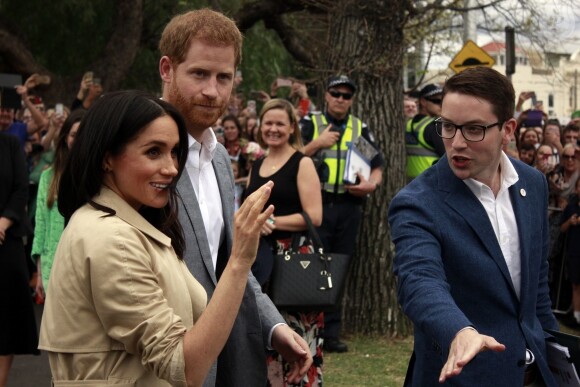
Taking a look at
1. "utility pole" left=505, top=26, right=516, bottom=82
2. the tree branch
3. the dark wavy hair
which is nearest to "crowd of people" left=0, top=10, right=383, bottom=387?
the dark wavy hair

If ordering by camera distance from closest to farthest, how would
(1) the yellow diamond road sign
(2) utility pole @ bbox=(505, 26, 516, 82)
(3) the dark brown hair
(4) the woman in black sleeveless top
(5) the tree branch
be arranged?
(3) the dark brown hair → (4) the woman in black sleeveless top → (2) utility pole @ bbox=(505, 26, 516, 82) → (1) the yellow diamond road sign → (5) the tree branch

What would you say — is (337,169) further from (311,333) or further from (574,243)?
(574,243)

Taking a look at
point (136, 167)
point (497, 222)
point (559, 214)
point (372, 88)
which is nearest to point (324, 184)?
point (372, 88)

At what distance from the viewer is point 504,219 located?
3797 mm

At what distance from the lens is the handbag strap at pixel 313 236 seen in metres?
6.99

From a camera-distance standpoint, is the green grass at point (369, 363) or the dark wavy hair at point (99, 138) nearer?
the dark wavy hair at point (99, 138)

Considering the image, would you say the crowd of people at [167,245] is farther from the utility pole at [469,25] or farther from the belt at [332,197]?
the utility pole at [469,25]

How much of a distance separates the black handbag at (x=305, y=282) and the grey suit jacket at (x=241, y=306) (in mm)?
2722

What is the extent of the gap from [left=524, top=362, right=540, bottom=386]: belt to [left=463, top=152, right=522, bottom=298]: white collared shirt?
1.03 feet

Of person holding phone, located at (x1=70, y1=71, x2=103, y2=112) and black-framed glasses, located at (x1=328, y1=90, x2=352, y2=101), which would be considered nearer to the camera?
black-framed glasses, located at (x1=328, y1=90, x2=352, y2=101)

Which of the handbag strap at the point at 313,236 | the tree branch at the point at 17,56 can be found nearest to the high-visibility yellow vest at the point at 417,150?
the handbag strap at the point at 313,236

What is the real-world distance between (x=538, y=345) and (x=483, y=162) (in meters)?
0.72

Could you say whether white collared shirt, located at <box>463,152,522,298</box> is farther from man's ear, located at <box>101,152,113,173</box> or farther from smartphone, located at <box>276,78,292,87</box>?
smartphone, located at <box>276,78,292,87</box>

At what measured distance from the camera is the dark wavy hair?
2984 mm
